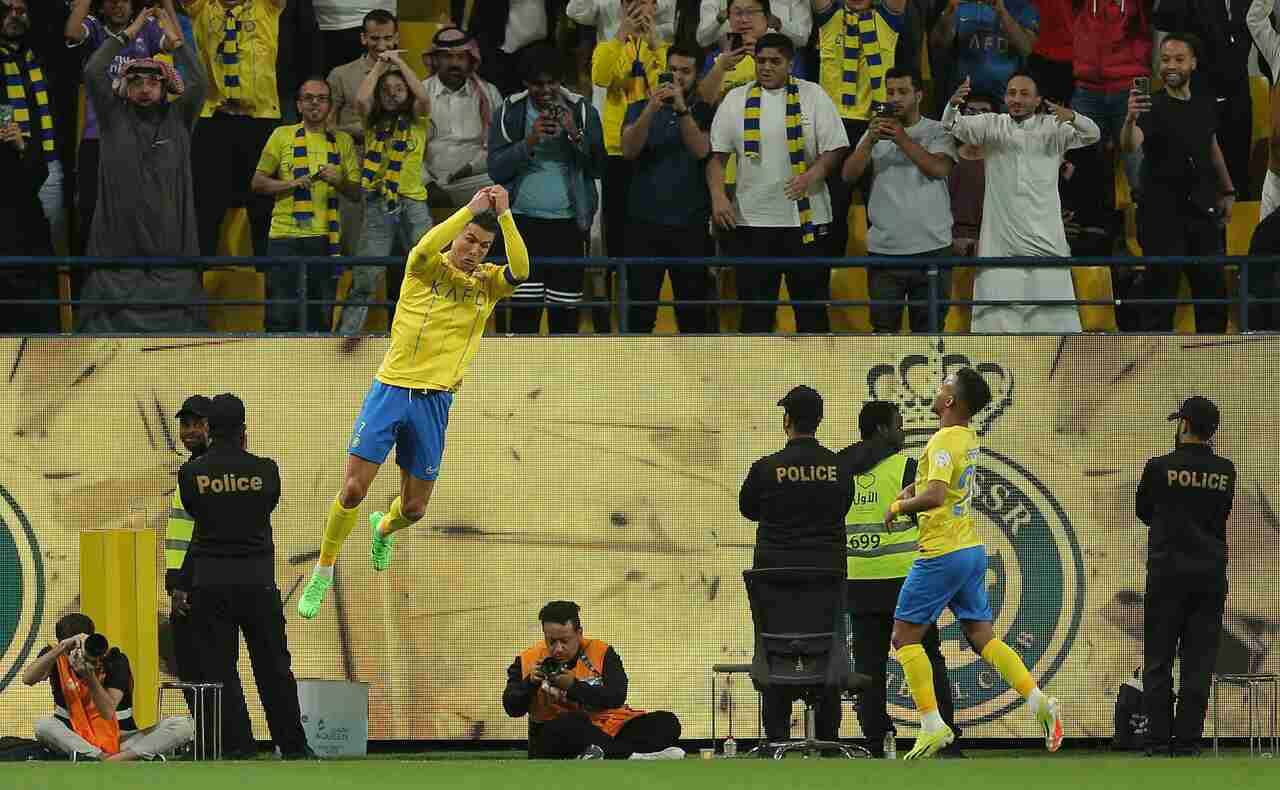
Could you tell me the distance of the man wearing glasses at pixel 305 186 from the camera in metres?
14.8

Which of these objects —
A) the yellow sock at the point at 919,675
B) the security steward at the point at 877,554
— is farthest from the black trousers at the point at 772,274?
the yellow sock at the point at 919,675

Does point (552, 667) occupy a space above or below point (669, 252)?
below

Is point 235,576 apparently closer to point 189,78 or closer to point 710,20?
point 189,78

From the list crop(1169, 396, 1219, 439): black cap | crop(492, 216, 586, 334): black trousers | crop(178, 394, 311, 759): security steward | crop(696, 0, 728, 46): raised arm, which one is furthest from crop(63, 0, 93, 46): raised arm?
crop(1169, 396, 1219, 439): black cap

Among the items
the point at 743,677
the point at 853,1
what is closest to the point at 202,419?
the point at 743,677

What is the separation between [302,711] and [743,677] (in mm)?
2889

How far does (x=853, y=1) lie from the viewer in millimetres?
15438

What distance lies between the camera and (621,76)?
601 inches

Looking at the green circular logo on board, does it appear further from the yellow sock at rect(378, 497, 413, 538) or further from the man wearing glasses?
the yellow sock at rect(378, 497, 413, 538)

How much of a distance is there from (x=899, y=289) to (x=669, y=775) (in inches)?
216

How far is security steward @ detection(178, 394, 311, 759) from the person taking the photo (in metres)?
12.4

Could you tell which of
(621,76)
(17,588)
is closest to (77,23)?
(621,76)

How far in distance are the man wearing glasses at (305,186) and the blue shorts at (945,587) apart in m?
5.16

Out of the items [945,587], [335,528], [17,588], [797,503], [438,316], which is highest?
[438,316]
